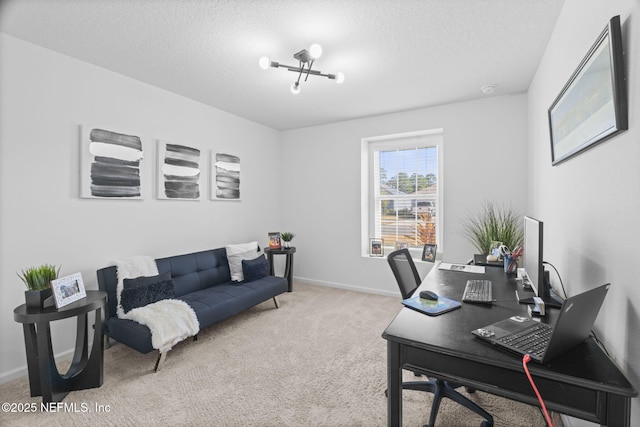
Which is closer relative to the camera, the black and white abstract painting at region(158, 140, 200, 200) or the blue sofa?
the blue sofa

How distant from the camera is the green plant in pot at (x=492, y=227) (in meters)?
3.01

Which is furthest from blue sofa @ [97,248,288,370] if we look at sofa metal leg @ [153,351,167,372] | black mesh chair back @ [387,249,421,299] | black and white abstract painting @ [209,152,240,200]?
black mesh chair back @ [387,249,421,299]

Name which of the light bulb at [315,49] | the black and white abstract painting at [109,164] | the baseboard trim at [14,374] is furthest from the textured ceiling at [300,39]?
the baseboard trim at [14,374]

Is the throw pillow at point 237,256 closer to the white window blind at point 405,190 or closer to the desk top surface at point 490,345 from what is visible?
the white window blind at point 405,190

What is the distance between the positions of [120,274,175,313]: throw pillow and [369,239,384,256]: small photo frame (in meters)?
2.69

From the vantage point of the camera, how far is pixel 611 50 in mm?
1082

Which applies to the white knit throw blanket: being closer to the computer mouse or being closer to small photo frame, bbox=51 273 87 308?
small photo frame, bbox=51 273 87 308

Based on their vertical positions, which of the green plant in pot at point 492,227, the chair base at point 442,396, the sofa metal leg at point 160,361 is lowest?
the sofa metal leg at point 160,361

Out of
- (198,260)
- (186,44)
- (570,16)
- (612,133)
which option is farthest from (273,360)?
(570,16)

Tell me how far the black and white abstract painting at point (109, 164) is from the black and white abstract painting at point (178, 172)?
0.23 metres

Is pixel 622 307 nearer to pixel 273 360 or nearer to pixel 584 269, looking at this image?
pixel 584 269

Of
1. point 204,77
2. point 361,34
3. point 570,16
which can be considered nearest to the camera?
point 570,16

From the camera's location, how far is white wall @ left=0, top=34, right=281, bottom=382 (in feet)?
6.99

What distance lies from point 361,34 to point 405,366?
2197mm
